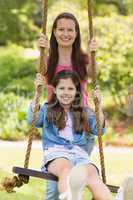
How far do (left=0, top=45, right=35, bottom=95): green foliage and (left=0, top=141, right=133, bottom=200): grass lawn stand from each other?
2.51 meters

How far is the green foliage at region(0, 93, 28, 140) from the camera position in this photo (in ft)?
29.2

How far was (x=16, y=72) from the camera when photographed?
38.9 ft

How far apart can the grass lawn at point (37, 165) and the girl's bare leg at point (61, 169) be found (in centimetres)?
145

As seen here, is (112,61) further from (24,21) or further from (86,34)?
(24,21)

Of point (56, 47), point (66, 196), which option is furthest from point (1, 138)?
point (66, 196)

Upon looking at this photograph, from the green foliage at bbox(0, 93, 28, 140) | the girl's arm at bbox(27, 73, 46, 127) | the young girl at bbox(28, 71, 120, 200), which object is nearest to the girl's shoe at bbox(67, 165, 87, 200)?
the young girl at bbox(28, 71, 120, 200)

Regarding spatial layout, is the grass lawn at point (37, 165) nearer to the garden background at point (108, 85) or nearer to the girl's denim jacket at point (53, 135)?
the garden background at point (108, 85)

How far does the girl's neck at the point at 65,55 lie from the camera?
438 cm

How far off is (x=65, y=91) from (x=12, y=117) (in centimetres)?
513

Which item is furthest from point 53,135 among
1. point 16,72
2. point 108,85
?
point 16,72

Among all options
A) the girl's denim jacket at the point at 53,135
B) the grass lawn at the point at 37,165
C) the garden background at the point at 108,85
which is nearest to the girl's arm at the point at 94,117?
the girl's denim jacket at the point at 53,135

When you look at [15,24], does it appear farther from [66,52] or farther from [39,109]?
[39,109]

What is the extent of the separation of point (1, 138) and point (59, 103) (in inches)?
190

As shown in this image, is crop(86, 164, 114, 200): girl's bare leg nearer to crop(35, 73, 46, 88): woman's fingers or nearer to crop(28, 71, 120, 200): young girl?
crop(28, 71, 120, 200): young girl
